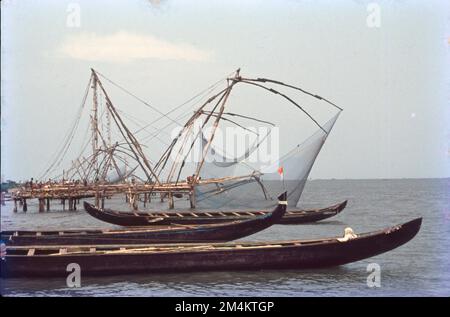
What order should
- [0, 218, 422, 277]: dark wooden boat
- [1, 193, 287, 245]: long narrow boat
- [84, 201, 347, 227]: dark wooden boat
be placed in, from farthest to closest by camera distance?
[84, 201, 347, 227]: dark wooden boat
[1, 193, 287, 245]: long narrow boat
[0, 218, 422, 277]: dark wooden boat

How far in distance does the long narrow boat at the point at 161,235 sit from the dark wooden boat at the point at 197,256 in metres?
2.04

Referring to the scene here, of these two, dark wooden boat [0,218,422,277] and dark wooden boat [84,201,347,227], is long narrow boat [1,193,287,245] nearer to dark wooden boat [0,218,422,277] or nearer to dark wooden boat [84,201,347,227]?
dark wooden boat [0,218,422,277]

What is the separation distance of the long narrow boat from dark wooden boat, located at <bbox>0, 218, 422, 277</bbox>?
2.04m

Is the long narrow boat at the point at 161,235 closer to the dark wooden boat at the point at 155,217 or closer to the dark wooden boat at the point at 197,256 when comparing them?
the dark wooden boat at the point at 197,256

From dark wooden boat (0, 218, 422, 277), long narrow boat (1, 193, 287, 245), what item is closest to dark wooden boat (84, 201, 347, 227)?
long narrow boat (1, 193, 287, 245)

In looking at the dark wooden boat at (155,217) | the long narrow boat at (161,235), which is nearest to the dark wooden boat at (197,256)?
the long narrow boat at (161,235)

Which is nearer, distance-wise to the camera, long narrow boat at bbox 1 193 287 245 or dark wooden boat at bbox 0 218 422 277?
dark wooden boat at bbox 0 218 422 277

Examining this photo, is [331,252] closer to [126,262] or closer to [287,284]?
[287,284]

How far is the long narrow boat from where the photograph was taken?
2081cm

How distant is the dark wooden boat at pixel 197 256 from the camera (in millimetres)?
16969

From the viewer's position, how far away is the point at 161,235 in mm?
21547

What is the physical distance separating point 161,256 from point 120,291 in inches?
67.2

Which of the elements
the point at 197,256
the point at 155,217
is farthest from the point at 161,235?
the point at 155,217
